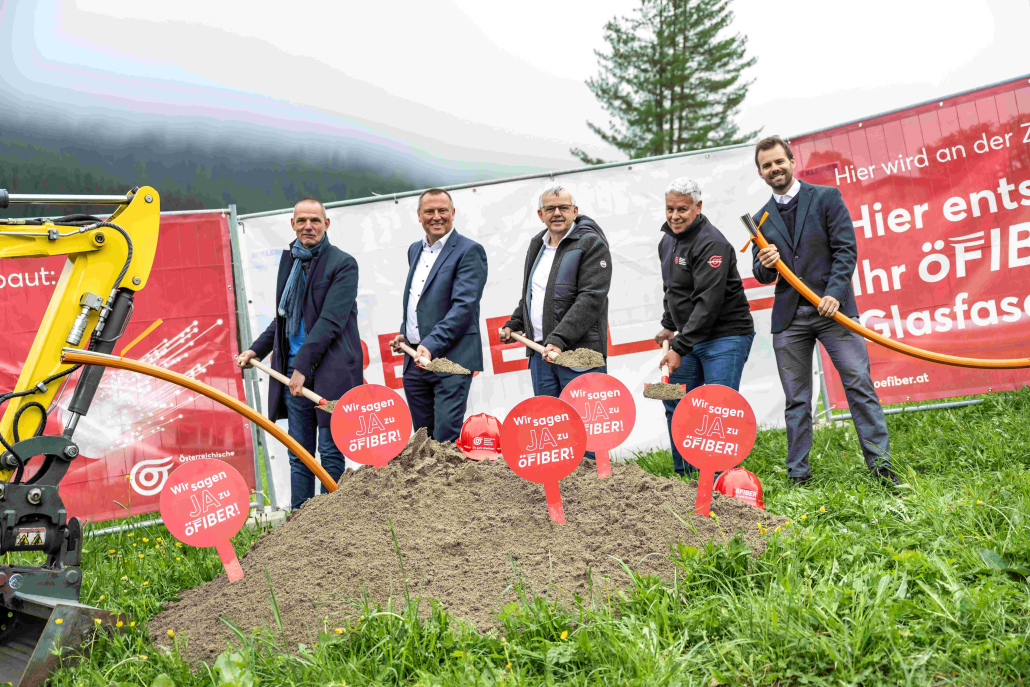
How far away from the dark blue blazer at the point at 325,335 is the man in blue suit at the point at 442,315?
32 cm

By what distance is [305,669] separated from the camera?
208 cm

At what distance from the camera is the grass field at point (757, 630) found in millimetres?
1905

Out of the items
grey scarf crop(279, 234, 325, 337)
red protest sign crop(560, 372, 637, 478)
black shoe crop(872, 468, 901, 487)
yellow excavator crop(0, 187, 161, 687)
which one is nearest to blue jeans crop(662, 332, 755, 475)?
black shoe crop(872, 468, 901, 487)

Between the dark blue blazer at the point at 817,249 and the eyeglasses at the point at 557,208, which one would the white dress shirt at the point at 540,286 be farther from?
the dark blue blazer at the point at 817,249

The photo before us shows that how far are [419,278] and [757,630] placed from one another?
3.26 metres

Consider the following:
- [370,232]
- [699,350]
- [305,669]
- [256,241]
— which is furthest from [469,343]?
[305,669]

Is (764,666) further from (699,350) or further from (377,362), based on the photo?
(377,362)

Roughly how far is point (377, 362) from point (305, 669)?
3925 millimetres

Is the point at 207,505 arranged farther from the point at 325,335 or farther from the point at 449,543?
the point at 325,335

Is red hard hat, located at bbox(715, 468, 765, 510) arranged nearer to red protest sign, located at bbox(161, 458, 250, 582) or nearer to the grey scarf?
red protest sign, located at bbox(161, 458, 250, 582)

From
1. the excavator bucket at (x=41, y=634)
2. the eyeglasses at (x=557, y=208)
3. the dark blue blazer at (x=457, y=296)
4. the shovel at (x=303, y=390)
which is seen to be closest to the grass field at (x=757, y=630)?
the excavator bucket at (x=41, y=634)

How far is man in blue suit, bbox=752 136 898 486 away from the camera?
386 centimetres

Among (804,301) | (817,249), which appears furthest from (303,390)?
(817,249)

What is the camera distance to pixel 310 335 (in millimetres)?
4445
